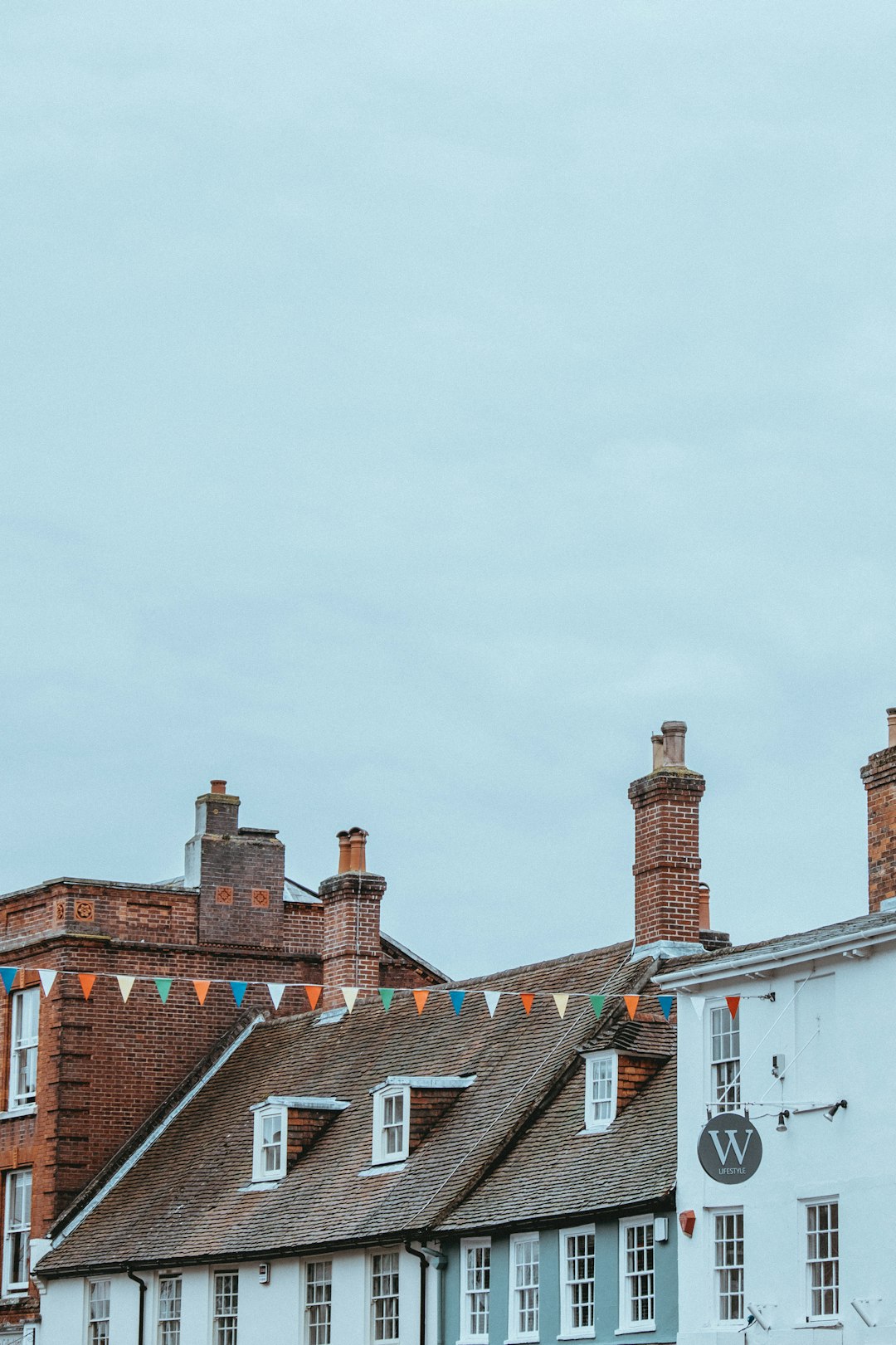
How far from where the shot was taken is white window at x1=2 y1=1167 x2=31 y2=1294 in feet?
142

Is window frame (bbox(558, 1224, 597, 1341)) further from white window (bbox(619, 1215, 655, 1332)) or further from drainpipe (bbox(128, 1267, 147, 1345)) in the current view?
drainpipe (bbox(128, 1267, 147, 1345))

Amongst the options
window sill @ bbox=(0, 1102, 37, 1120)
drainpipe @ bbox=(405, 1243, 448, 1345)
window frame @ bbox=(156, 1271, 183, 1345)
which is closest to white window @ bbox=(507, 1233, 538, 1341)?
drainpipe @ bbox=(405, 1243, 448, 1345)

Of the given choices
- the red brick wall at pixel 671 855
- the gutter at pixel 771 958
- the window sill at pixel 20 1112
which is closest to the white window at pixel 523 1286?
the gutter at pixel 771 958

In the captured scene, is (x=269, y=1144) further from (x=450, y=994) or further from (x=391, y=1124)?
(x=450, y=994)

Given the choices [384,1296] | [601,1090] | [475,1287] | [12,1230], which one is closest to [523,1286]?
[475,1287]

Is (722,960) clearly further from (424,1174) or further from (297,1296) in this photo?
(297,1296)

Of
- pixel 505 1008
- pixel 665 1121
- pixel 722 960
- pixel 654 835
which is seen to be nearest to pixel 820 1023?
pixel 722 960

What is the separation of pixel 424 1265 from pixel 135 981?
12.3m

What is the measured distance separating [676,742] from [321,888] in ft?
35.1

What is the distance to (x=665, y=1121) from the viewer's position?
30922mm

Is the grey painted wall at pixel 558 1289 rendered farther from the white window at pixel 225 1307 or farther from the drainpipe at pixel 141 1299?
the drainpipe at pixel 141 1299

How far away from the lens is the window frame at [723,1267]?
27875 millimetres

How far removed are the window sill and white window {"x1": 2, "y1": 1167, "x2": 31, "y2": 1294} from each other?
1.01 m

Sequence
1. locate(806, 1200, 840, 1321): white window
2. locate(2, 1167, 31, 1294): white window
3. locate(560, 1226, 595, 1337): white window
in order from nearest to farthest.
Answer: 1. locate(806, 1200, 840, 1321): white window
2. locate(560, 1226, 595, 1337): white window
3. locate(2, 1167, 31, 1294): white window
